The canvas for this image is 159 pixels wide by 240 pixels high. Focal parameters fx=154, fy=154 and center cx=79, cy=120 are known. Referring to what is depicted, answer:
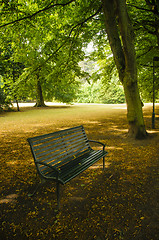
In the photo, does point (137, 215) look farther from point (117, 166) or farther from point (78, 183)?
point (117, 166)

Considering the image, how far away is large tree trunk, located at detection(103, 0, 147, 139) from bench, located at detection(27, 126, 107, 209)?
9.41ft

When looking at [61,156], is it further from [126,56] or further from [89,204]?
[126,56]

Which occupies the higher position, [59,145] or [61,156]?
[59,145]

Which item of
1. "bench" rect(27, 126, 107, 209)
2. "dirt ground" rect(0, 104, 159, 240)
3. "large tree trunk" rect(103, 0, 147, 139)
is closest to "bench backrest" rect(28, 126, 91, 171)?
"bench" rect(27, 126, 107, 209)

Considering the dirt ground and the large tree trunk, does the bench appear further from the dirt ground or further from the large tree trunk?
the large tree trunk

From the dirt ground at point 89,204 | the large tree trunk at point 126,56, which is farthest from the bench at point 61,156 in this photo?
the large tree trunk at point 126,56

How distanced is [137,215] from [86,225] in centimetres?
81

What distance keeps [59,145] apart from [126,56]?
4.22 metres

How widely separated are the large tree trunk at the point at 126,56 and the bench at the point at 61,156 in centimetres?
287

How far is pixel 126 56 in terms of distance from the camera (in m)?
5.63

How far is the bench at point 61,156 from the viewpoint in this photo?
108 inches

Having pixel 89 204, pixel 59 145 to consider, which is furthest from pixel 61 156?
pixel 89 204

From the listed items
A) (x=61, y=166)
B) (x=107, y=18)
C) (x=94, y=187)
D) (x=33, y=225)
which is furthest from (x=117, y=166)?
(x=107, y=18)

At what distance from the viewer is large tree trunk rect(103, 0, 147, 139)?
5430 millimetres
